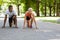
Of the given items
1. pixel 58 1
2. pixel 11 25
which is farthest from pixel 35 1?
pixel 11 25

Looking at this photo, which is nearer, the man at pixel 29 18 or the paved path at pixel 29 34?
the paved path at pixel 29 34

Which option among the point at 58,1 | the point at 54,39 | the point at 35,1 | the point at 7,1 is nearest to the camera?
the point at 54,39

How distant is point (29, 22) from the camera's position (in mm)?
17969

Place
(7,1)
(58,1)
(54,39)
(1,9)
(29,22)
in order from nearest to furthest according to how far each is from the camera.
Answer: (54,39)
(29,22)
(58,1)
(7,1)
(1,9)

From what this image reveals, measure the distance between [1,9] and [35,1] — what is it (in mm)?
32274

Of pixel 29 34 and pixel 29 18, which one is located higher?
pixel 29 18

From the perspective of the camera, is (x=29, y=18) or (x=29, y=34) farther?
(x=29, y=18)

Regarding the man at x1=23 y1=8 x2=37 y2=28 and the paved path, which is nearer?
the paved path

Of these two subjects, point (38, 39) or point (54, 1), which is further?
point (54, 1)

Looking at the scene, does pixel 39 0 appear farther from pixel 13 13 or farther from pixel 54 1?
pixel 13 13

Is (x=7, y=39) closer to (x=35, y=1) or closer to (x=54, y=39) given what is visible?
(x=54, y=39)

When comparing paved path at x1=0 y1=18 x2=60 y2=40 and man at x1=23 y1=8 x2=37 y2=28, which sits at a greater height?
man at x1=23 y1=8 x2=37 y2=28

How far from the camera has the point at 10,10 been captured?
728 inches

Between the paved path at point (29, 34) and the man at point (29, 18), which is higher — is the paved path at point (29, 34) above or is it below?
below
